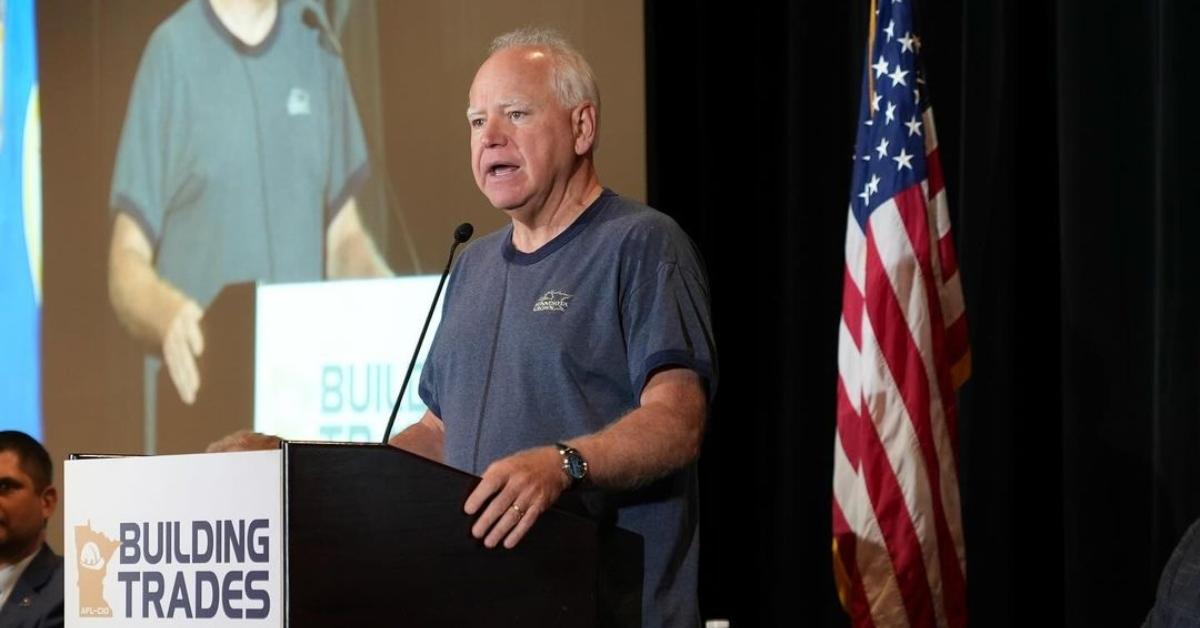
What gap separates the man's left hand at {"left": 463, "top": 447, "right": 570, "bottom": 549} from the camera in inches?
64.4

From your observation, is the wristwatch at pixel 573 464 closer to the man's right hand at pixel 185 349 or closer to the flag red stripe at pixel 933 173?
the flag red stripe at pixel 933 173

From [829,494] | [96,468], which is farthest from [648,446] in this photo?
[829,494]

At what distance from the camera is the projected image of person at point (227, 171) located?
466cm

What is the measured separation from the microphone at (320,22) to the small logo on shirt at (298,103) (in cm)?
18

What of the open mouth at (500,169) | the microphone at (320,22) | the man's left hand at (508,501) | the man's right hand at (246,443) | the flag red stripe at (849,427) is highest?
the microphone at (320,22)

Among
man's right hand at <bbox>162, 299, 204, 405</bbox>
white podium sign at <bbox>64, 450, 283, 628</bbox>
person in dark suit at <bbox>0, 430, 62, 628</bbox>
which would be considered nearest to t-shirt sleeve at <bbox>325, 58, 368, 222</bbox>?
Result: man's right hand at <bbox>162, 299, 204, 405</bbox>

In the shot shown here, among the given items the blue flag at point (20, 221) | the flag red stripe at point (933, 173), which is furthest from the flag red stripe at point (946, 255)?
the blue flag at point (20, 221)

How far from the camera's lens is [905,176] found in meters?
3.39

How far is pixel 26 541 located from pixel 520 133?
2.51 metres

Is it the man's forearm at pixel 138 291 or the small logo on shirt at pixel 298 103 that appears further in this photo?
the man's forearm at pixel 138 291

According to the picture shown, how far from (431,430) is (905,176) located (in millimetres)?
1477

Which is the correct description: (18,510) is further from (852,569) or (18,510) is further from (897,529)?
(897,529)

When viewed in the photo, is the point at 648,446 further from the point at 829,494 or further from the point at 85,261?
the point at 85,261

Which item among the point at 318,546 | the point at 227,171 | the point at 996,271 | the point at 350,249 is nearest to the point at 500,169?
the point at 318,546
